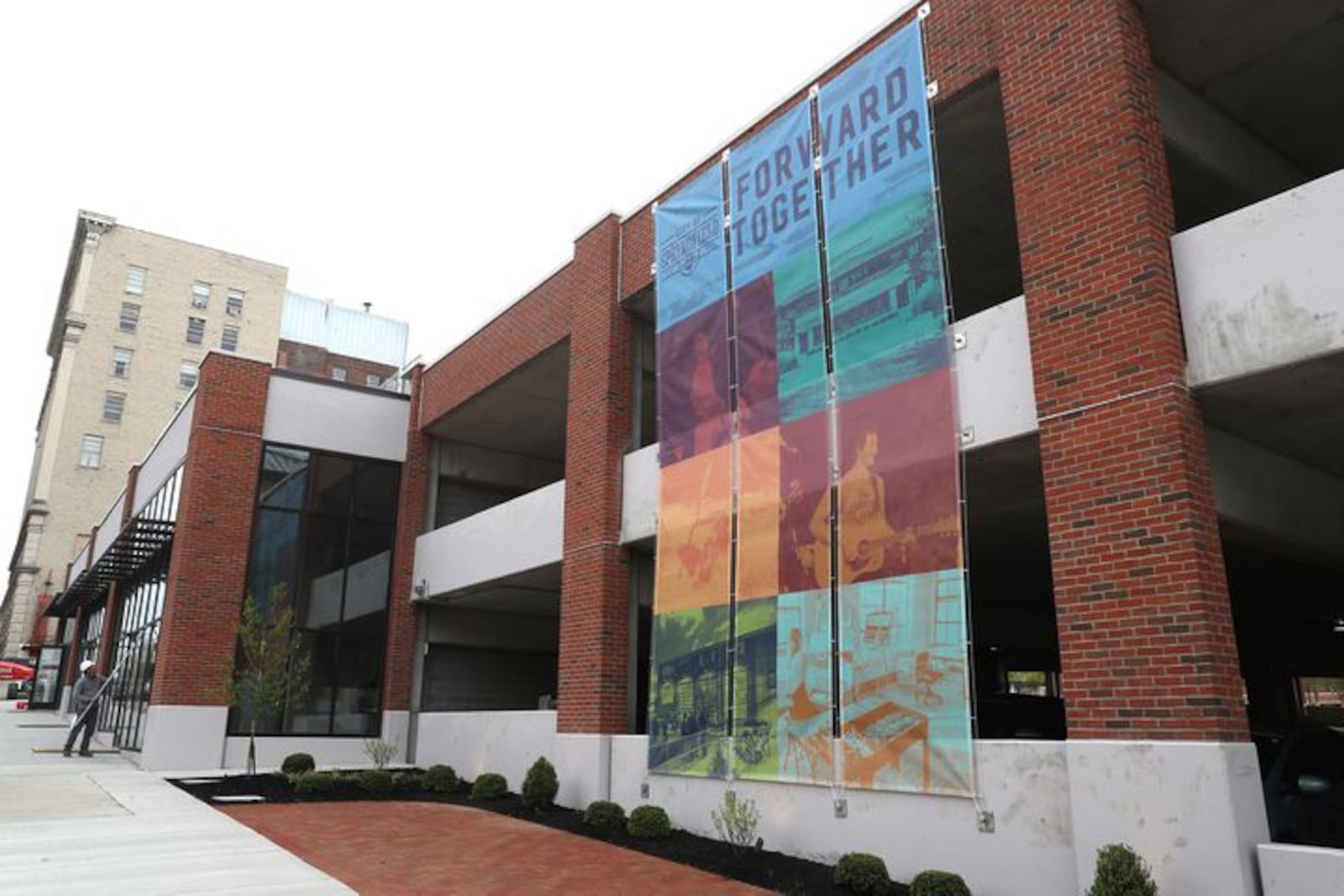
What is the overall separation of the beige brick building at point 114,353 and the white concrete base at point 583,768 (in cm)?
5342

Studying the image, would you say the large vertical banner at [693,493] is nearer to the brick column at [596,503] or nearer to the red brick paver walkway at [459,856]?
the brick column at [596,503]

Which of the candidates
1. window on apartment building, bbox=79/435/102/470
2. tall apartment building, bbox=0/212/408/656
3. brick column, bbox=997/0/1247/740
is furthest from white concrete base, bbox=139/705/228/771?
window on apartment building, bbox=79/435/102/470

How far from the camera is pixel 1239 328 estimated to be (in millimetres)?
7352

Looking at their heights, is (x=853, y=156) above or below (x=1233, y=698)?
above

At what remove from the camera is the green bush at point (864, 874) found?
27.1ft

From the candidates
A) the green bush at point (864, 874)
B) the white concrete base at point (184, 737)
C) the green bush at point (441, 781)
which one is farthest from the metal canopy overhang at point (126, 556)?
the green bush at point (864, 874)

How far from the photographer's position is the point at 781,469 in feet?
35.7

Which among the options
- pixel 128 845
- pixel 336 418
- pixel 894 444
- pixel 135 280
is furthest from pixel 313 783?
pixel 135 280

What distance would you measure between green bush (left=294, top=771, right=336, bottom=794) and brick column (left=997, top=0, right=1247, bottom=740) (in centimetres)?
1121

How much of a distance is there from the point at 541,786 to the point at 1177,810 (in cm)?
864

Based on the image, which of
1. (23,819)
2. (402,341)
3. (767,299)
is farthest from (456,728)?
(402,341)

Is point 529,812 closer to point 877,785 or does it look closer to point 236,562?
point 877,785

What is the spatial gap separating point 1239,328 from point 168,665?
681 inches

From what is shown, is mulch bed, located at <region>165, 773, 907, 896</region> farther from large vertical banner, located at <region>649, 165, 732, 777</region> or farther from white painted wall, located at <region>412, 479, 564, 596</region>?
white painted wall, located at <region>412, 479, 564, 596</region>
